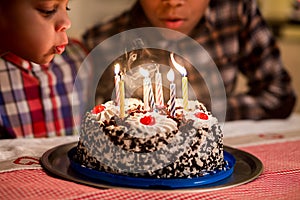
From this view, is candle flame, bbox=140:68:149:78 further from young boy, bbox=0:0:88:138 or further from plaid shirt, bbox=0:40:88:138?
plaid shirt, bbox=0:40:88:138

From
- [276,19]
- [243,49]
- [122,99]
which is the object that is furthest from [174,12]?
[276,19]

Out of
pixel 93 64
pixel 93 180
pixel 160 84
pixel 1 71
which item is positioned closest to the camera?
pixel 93 180

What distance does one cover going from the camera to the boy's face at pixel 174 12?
1.69 meters

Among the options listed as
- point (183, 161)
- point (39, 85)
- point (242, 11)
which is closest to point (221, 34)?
point (242, 11)

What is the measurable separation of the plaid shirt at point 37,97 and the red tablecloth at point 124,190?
723 millimetres

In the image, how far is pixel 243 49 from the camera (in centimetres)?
248

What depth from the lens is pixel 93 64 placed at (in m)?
2.26

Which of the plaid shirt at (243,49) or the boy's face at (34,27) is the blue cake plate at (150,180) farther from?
the plaid shirt at (243,49)

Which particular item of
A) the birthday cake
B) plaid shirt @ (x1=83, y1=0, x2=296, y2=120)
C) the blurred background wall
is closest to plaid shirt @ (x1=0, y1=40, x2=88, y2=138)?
plaid shirt @ (x1=83, y1=0, x2=296, y2=120)

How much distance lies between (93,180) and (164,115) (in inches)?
8.8

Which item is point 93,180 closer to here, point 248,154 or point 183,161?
point 183,161

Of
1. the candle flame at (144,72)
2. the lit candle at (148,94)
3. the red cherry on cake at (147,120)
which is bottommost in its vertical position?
the red cherry on cake at (147,120)

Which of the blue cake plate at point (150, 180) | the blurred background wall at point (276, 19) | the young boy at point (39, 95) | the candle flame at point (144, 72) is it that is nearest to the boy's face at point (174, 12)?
the young boy at point (39, 95)

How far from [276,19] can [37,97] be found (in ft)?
8.75
